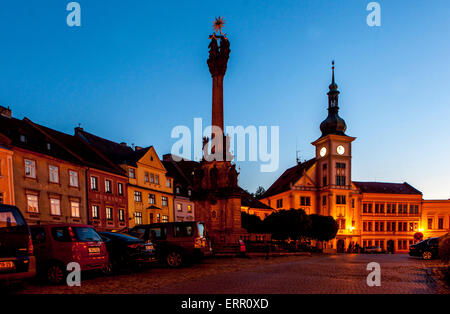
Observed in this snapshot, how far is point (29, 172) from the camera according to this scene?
26.3m

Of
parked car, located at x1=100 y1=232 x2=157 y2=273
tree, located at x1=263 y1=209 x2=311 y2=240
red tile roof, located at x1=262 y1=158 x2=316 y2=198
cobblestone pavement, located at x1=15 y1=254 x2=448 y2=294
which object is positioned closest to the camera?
cobblestone pavement, located at x1=15 y1=254 x2=448 y2=294

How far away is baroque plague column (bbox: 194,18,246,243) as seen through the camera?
27.8 meters

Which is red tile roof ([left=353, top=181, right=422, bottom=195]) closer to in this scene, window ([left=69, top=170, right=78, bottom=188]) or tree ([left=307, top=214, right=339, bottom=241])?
tree ([left=307, top=214, right=339, bottom=241])

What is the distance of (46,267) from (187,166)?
48.9 metres

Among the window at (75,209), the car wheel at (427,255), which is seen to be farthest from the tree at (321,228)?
the window at (75,209)

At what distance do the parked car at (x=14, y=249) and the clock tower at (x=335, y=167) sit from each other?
5834 centimetres

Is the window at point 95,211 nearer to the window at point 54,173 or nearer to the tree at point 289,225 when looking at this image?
the window at point 54,173

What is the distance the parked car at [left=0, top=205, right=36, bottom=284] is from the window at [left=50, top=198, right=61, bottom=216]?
21.3 meters

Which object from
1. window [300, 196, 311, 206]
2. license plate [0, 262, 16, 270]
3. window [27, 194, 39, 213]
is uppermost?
license plate [0, 262, 16, 270]

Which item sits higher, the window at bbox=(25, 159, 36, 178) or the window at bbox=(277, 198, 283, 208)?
the window at bbox=(25, 159, 36, 178)

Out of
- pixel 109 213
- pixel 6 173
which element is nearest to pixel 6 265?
pixel 6 173

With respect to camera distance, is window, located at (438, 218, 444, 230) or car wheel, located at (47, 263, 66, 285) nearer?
car wheel, located at (47, 263, 66, 285)

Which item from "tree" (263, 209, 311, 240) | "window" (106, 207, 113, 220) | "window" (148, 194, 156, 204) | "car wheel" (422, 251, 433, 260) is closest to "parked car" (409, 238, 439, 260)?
"car wheel" (422, 251, 433, 260)

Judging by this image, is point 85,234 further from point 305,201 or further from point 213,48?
point 305,201
